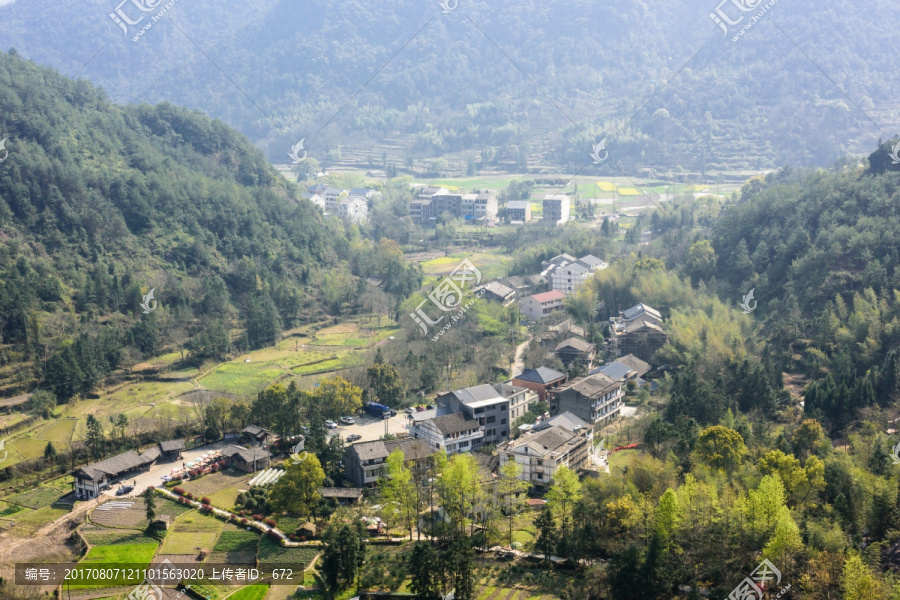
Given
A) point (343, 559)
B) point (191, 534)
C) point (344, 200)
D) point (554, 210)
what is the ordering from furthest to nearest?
1. point (344, 200)
2. point (554, 210)
3. point (191, 534)
4. point (343, 559)

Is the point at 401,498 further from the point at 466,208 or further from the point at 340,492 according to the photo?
the point at 466,208

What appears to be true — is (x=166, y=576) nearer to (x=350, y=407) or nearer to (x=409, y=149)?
(x=350, y=407)

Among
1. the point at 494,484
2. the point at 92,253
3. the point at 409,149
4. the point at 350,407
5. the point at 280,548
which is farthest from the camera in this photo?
the point at 409,149

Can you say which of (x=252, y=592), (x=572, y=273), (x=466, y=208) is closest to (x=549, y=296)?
(x=572, y=273)

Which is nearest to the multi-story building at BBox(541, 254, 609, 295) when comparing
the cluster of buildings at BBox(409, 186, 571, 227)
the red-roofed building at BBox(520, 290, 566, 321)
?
the red-roofed building at BBox(520, 290, 566, 321)

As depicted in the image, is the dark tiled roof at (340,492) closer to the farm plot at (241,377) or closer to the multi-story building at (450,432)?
the multi-story building at (450,432)

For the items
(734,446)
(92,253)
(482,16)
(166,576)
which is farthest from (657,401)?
(482,16)

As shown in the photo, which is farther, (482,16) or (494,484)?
(482,16)
